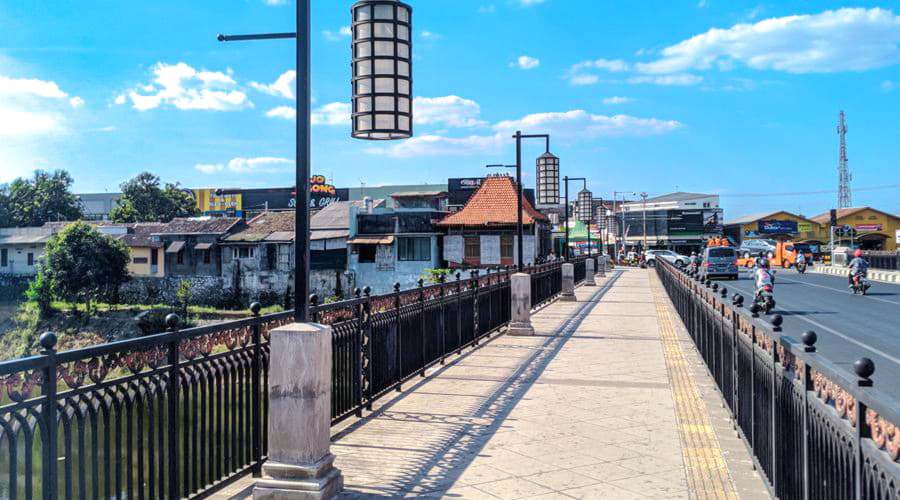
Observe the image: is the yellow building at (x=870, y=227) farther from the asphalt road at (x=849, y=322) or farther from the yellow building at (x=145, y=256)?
the yellow building at (x=145, y=256)

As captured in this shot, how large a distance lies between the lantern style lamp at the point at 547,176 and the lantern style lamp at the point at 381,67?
1310 cm

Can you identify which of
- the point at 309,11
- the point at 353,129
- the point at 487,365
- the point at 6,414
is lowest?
the point at 487,365

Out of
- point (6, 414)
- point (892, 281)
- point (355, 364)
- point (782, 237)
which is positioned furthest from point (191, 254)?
point (782, 237)

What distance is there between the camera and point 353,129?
6441mm

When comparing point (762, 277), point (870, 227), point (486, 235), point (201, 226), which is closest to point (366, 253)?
point (486, 235)

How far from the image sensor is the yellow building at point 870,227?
81.2m

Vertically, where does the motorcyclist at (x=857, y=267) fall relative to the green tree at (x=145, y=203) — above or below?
below

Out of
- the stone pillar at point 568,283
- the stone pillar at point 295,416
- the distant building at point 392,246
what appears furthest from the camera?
the distant building at point 392,246

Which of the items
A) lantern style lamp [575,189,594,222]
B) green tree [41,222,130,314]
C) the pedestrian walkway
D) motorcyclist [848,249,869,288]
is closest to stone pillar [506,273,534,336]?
the pedestrian walkway

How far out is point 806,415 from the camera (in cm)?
368

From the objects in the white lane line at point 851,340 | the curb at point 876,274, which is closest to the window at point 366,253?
the curb at point 876,274

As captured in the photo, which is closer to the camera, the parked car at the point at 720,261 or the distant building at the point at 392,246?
the parked car at the point at 720,261

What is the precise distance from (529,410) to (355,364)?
6.58ft

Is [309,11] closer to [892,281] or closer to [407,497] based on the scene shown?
[407,497]
